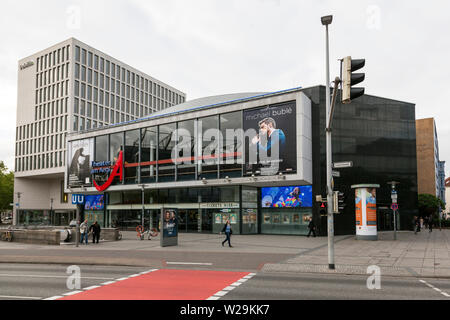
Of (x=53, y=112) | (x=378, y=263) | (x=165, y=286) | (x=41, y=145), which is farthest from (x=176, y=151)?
(x=41, y=145)

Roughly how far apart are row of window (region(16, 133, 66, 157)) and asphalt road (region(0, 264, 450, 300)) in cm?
5997

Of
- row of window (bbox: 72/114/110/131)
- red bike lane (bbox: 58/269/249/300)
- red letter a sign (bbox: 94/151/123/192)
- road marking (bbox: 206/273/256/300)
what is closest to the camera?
red bike lane (bbox: 58/269/249/300)

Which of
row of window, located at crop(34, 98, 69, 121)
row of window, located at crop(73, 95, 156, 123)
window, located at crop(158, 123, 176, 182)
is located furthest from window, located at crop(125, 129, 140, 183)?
row of window, located at crop(34, 98, 69, 121)

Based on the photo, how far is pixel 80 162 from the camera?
50531 mm

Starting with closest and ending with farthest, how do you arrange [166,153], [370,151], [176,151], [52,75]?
[370,151] → [176,151] → [166,153] → [52,75]

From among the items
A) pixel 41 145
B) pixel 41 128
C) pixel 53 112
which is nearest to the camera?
pixel 53 112

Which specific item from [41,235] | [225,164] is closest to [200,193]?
[225,164]

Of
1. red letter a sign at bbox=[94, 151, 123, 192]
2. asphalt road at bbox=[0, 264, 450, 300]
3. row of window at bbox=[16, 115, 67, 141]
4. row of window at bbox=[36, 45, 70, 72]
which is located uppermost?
row of window at bbox=[36, 45, 70, 72]

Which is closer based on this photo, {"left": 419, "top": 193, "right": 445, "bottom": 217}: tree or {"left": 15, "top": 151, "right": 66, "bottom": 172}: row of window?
{"left": 419, "top": 193, "right": 445, "bottom": 217}: tree

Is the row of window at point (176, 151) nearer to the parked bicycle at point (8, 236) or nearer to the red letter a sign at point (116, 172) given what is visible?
the red letter a sign at point (116, 172)

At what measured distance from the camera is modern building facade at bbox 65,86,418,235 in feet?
117

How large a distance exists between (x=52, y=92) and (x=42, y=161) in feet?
43.5

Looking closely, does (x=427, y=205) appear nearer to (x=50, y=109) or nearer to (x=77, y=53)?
(x=77, y=53)

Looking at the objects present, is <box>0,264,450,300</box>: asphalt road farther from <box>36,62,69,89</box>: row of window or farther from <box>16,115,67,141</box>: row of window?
<box>36,62,69,89</box>: row of window
